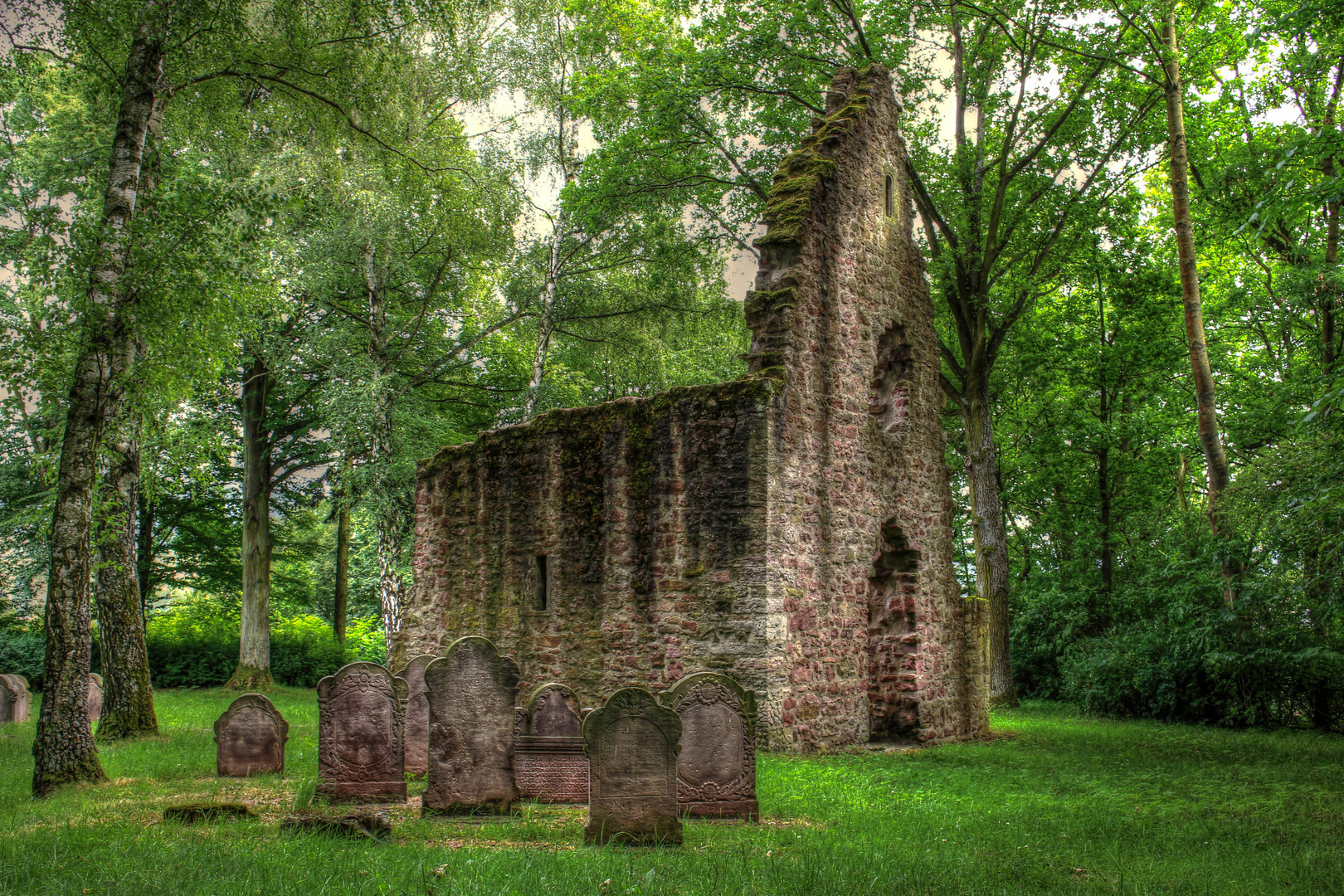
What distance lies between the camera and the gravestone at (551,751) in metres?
7.96

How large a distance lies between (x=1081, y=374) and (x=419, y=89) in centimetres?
1702

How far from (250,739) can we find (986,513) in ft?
47.8

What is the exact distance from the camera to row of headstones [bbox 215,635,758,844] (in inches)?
249

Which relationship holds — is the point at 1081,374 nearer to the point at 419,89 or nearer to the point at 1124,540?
the point at 1124,540

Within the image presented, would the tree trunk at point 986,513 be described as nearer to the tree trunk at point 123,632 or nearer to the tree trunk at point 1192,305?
the tree trunk at point 1192,305

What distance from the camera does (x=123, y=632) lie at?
39.2ft

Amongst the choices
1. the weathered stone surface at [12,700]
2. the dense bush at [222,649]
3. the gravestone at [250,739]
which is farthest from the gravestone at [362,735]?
the dense bush at [222,649]

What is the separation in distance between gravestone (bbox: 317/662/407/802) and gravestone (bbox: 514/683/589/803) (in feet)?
3.39

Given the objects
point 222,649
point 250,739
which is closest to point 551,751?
point 250,739

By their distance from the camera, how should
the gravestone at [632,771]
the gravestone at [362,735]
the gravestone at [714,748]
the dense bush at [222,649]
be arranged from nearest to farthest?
1. the gravestone at [632,771]
2. the gravestone at [714,748]
3. the gravestone at [362,735]
4. the dense bush at [222,649]

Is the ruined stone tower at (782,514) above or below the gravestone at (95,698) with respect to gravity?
above

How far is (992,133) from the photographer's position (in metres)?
19.7

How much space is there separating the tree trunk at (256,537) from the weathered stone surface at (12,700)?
6757mm

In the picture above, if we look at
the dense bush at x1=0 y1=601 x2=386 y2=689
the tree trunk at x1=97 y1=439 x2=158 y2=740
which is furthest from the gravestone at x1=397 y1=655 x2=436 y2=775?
the dense bush at x1=0 y1=601 x2=386 y2=689
